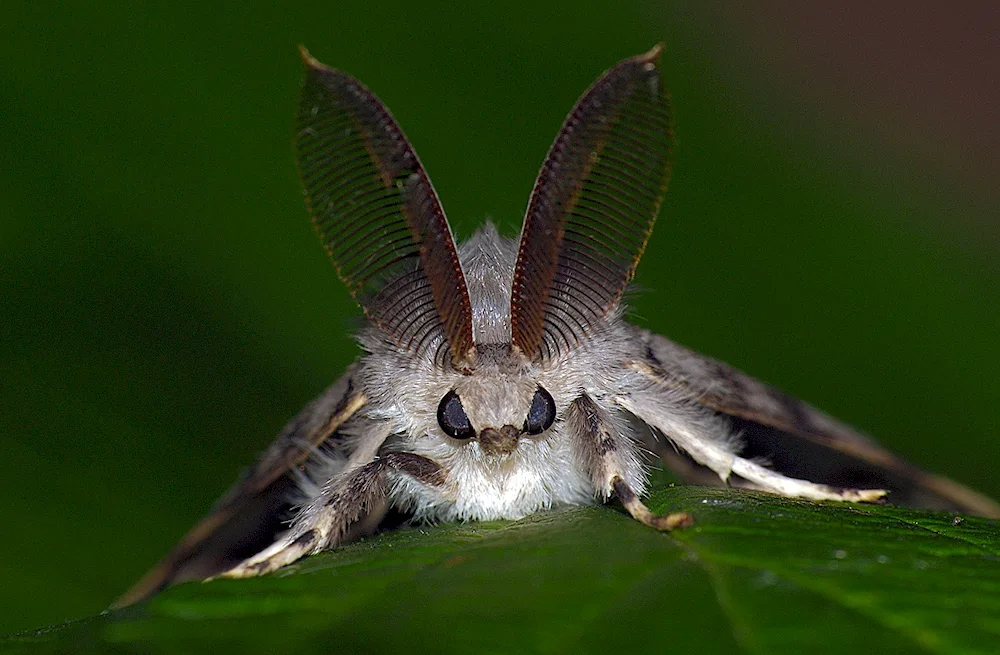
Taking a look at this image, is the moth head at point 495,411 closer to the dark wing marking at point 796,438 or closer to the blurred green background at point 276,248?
the dark wing marking at point 796,438

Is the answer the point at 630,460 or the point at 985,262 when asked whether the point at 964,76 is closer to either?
the point at 985,262

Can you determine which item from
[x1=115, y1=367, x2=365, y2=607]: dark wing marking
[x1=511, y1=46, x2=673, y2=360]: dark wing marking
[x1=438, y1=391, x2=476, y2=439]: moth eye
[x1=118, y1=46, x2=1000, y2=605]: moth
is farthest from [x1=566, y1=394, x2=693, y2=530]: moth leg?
[x1=115, y1=367, x2=365, y2=607]: dark wing marking

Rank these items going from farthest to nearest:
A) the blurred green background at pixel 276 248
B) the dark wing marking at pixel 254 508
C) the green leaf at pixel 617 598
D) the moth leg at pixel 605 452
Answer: the blurred green background at pixel 276 248
the dark wing marking at pixel 254 508
the moth leg at pixel 605 452
the green leaf at pixel 617 598

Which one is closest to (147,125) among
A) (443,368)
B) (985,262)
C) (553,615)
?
(443,368)

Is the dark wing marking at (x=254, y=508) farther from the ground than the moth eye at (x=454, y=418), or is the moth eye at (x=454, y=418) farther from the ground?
the moth eye at (x=454, y=418)

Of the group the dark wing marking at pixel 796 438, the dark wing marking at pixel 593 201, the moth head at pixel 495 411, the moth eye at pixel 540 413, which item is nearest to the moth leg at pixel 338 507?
the moth head at pixel 495 411

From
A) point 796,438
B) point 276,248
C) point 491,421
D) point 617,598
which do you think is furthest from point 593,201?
point 276,248

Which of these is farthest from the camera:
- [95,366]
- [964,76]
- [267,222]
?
[964,76]
